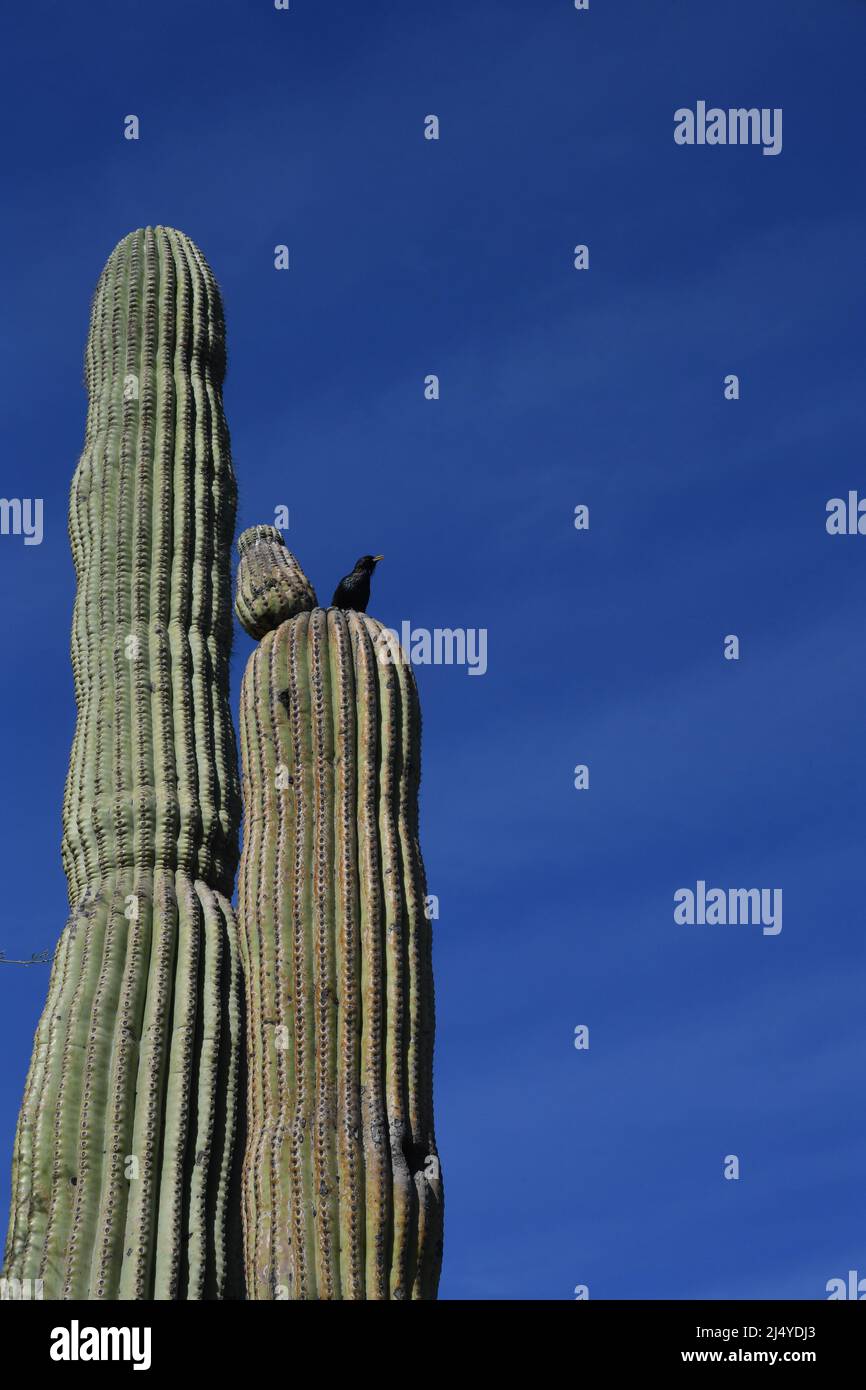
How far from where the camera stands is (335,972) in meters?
11.9

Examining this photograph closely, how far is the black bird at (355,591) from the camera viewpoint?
14.0 meters

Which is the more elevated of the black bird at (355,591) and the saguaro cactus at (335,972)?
the black bird at (355,591)

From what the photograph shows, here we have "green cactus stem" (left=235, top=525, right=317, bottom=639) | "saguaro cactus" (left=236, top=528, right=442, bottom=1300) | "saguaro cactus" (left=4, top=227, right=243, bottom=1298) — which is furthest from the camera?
"green cactus stem" (left=235, top=525, right=317, bottom=639)

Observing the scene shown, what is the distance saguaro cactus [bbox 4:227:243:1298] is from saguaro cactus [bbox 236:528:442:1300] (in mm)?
313

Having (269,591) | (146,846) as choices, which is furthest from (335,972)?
(269,591)

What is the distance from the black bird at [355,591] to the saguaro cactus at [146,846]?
0.68m

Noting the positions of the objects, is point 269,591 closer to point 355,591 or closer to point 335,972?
point 355,591

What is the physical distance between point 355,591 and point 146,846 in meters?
2.22

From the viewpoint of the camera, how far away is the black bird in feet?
46.0

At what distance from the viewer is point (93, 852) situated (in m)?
12.9
